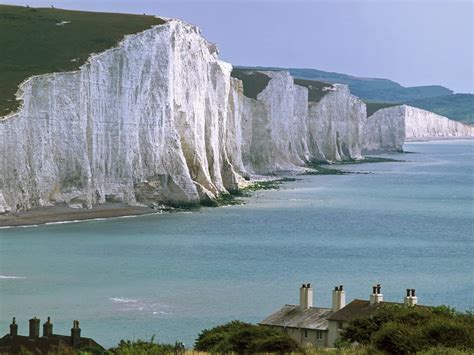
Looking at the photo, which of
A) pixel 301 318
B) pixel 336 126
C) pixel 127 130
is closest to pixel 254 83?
pixel 336 126

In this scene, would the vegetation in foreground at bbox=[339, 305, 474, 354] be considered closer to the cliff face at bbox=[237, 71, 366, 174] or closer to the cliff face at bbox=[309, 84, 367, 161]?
the cliff face at bbox=[237, 71, 366, 174]

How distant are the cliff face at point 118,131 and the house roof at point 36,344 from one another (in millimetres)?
39818

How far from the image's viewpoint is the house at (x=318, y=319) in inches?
1160

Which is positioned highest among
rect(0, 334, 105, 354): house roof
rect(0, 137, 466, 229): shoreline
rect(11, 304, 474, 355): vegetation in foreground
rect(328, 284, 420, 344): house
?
rect(11, 304, 474, 355): vegetation in foreground

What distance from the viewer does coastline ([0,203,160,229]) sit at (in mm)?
66938

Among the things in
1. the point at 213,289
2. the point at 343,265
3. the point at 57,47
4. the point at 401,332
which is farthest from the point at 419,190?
the point at 401,332

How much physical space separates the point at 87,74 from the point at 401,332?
173 feet

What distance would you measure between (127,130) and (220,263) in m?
23.8

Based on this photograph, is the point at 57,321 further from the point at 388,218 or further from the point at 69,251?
the point at 388,218

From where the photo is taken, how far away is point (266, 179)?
12156cm

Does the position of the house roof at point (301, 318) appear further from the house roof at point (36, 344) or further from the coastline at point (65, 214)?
the coastline at point (65, 214)

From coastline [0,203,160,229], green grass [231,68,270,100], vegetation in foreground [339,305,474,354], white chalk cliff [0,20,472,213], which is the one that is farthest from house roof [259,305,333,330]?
green grass [231,68,270,100]

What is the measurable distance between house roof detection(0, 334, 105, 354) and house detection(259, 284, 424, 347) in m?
4.34

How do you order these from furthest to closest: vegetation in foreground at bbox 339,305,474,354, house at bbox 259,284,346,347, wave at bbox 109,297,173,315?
wave at bbox 109,297,173,315 → house at bbox 259,284,346,347 → vegetation in foreground at bbox 339,305,474,354
